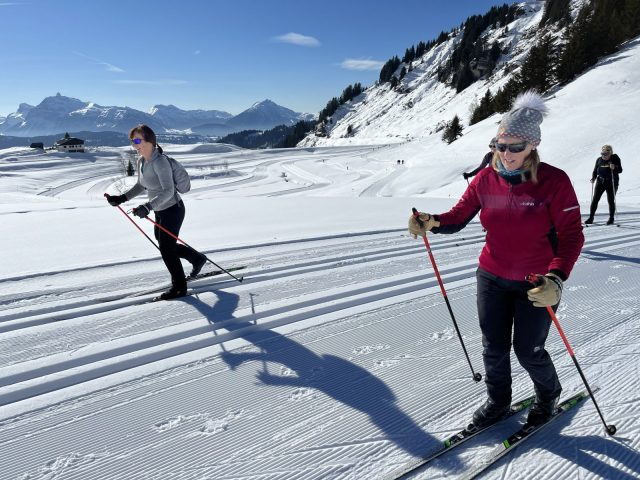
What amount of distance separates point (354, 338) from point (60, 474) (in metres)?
2.38

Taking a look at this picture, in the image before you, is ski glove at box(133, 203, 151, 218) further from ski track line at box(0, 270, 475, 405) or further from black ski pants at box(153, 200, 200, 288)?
ski track line at box(0, 270, 475, 405)

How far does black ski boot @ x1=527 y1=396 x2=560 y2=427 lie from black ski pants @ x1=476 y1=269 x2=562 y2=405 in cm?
5

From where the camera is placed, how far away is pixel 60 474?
7.25ft

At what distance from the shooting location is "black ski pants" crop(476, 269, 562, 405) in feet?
7.24

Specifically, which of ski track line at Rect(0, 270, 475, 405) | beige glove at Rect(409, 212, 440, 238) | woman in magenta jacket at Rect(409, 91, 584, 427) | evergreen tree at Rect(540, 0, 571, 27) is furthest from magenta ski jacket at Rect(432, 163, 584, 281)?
evergreen tree at Rect(540, 0, 571, 27)

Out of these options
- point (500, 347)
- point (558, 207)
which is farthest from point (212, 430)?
point (558, 207)

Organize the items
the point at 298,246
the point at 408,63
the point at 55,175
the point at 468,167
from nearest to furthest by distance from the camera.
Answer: the point at 298,246, the point at 468,167, the point at 55,175, the point at 408,63

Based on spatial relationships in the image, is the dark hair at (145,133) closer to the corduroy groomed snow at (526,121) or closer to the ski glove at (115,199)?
the ski glove at (115,199)

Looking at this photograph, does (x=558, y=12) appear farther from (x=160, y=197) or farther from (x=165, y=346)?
(x=165, y=346)

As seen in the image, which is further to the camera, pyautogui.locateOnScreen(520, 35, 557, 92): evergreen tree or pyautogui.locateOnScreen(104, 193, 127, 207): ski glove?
pyautogui.locateOnScreen(520, 35, 557, 92): evergreen tree

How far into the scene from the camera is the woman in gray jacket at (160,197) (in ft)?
13.7

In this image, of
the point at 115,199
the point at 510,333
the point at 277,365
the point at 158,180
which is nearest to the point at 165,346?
the point at 277,365

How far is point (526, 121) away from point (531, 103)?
0.59 ft

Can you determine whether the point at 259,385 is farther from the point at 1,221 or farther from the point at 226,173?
the point at 226,173
